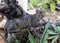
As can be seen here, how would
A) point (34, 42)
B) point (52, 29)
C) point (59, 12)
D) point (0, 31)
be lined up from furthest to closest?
point (59, 12) < point (0, 31) < point (52, 29) < point (34, 42)

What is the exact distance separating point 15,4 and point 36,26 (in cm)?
23

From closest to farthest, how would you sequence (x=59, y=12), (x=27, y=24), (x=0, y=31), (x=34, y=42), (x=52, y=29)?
(x=34, y=42) < (x=27, y=24) < (x=52, y=29) < (x=0, y=31) < (x=59, y=12)

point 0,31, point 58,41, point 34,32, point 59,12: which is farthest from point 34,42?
point 59,12

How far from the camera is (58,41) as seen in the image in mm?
1525

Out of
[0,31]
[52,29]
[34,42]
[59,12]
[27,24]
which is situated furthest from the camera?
[59,12]

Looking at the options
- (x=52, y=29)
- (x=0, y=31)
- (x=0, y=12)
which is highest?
(x=0, y=12)

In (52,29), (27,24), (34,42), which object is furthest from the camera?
(52,29)

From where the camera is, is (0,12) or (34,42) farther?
(0,12)

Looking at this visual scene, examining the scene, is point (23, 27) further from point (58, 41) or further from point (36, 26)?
point (58, 41)

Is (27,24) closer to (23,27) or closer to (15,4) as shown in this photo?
(23,27)

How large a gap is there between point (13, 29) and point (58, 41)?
36cm

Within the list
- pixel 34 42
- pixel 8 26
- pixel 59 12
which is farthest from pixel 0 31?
pixel 59 12

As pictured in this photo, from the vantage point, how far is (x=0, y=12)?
147cm

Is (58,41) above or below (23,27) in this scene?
below
